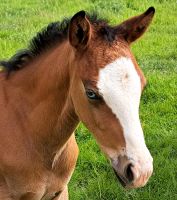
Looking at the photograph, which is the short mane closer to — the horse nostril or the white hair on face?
the white hair on face

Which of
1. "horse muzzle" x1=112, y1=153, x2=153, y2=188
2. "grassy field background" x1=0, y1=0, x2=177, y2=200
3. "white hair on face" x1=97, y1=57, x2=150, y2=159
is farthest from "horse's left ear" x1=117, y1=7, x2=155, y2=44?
"grassy field background" x1=0, y1=0, x2=177, y2=200

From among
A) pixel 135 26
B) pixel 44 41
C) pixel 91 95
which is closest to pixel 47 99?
pixel 44 41

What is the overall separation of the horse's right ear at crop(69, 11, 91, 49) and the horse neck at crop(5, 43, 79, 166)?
18cm

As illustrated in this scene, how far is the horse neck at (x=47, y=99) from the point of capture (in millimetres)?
2727

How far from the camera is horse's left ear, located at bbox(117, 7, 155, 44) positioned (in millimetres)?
2574

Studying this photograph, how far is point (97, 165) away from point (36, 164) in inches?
57.7

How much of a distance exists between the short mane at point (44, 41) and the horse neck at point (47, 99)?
0.17 feet

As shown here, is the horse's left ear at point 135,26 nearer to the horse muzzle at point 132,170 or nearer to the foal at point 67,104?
the foal at point 67,104

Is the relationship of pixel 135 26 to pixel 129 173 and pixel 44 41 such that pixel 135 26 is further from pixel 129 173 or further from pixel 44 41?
pixel 129 173

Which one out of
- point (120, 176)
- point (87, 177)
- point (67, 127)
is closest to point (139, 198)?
point (87, 177)

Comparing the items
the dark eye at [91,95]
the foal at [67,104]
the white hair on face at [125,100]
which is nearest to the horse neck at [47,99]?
the foal at [67,104]

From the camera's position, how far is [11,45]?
6688 mm

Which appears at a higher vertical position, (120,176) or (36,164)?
(120,176)

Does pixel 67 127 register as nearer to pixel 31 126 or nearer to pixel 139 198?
pixel 31 126
